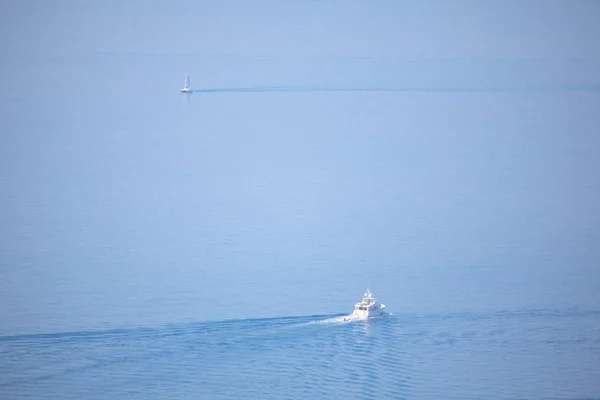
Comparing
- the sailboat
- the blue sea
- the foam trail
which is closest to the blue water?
the blue sea

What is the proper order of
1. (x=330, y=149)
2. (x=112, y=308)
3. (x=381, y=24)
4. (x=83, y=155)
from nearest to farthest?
(x=112, y=308) → (x=83, y=155) → (x=330, y=149) → (x=381, y=24)

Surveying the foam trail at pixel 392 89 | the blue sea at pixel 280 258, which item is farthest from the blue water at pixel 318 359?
the foam trail at pixel 392 89

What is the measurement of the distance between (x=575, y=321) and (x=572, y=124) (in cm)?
1347

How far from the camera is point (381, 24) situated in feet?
177

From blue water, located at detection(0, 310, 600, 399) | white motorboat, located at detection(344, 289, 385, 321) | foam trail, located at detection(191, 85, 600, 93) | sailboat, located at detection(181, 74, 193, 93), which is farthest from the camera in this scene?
sailboat, located at detection(181, 74, 193, 93)

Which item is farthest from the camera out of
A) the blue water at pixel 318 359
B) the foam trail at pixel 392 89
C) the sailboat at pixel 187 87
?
the sailboat at pixel 187 87

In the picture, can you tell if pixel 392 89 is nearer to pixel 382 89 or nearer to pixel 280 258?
pixel 382 89

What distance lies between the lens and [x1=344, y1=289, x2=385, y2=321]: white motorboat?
46.6 ft

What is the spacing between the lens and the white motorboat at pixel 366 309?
14203 millimetres

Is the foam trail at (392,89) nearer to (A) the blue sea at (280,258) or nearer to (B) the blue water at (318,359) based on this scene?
(A) the blue sea at (280,258)

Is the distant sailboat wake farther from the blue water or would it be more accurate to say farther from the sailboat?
the blue water

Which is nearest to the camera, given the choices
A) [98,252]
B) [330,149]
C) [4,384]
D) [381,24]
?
[4,384]

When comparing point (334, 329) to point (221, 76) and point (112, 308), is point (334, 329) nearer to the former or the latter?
point (112, 308)

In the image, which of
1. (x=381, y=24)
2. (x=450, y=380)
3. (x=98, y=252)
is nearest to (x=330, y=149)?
(x=98, y=252)
